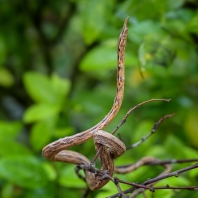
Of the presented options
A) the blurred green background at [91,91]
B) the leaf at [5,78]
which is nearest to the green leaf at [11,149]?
the blurred green background at [91,91]

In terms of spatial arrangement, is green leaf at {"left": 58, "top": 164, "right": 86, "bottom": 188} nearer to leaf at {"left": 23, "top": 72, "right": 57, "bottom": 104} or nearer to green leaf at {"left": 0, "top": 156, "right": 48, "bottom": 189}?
green leaf at {"left": 0, "top": 156, "right": 48, "bottom": 189}

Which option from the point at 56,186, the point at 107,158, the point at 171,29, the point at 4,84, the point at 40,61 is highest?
the point at 40,61

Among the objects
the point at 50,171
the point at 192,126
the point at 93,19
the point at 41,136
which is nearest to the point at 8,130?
the point at 41,136

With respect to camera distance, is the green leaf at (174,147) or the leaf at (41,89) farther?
the leaf at (41,89)

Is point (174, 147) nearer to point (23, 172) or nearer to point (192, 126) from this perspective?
point (192, 126)

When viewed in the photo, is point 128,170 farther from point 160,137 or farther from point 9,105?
point 9,105

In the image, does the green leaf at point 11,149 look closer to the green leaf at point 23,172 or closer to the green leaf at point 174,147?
the green leaf at point 23,172

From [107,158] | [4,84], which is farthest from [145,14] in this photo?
[4,84]
